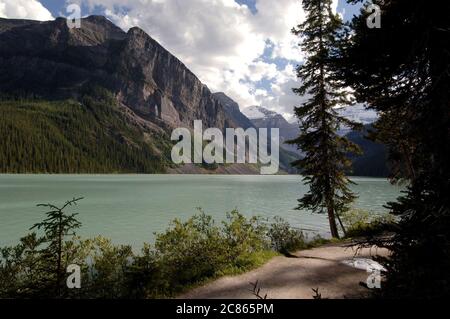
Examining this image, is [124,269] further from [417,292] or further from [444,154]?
[444,154]

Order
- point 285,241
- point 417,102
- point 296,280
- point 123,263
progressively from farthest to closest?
point 285,241
point 296,280
point 123,263
point 417,102

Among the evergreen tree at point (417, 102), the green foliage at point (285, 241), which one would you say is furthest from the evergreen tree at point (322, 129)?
the evergreen tree at point (417, 102)

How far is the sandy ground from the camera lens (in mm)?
11906

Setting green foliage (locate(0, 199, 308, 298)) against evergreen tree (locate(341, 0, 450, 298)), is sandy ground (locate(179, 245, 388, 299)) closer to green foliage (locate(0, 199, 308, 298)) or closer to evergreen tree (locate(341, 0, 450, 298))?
green foliage (locate(0, 199, 308, 298))

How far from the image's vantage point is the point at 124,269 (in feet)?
41.4

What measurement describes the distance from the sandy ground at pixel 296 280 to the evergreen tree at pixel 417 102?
9.62 ft

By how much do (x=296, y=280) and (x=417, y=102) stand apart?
8147 mm

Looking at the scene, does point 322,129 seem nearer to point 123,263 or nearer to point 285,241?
point 285,241

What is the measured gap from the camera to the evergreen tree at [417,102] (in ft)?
23.1

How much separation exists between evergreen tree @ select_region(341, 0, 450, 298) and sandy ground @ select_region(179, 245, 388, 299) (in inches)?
115

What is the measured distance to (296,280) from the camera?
1343 cm

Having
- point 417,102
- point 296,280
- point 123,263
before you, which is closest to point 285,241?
point 296,280

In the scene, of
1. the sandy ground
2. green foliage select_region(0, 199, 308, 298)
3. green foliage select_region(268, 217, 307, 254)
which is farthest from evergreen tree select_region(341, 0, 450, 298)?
green foliage select_region(268, 217, 307, 254)
